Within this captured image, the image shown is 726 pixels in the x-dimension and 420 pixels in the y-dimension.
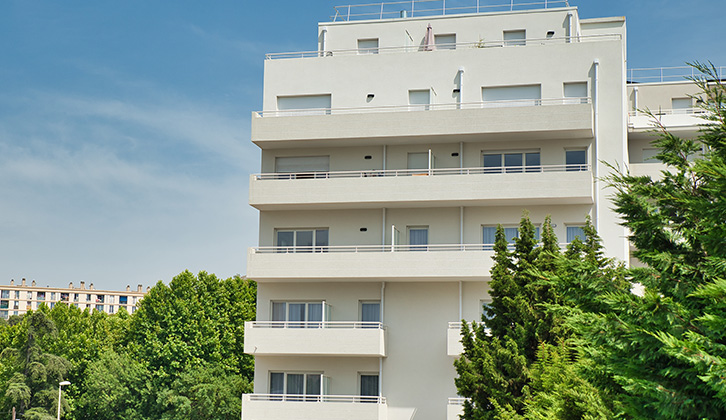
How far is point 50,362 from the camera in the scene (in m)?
67.7

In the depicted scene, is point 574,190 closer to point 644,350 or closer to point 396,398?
point 396,398

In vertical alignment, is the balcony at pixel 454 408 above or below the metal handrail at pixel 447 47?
below

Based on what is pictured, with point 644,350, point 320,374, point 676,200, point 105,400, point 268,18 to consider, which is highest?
point 268,18

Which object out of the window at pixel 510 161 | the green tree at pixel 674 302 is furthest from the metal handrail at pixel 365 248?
the green tree at pixel 674 302

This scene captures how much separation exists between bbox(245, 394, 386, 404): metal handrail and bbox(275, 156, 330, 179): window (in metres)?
9.67

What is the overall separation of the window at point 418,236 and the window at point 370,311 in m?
2.90

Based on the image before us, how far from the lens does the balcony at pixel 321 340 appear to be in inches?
1400

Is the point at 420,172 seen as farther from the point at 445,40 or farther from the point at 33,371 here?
the point at 33,371


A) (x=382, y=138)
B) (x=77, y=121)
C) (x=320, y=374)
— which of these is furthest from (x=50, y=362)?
(x=382, y=138)

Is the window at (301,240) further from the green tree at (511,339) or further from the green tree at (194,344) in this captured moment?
the green tree at (194,344)

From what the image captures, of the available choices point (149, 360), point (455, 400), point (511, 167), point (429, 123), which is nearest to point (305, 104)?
point (429, 123)

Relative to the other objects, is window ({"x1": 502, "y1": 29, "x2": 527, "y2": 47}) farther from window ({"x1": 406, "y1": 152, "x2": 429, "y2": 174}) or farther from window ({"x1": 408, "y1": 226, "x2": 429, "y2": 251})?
window ({"x1": 408, "y1": 226, "x2": 429, "y2": 251})

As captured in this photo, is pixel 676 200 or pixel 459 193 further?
pixel 459 193

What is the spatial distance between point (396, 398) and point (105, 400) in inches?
1360
